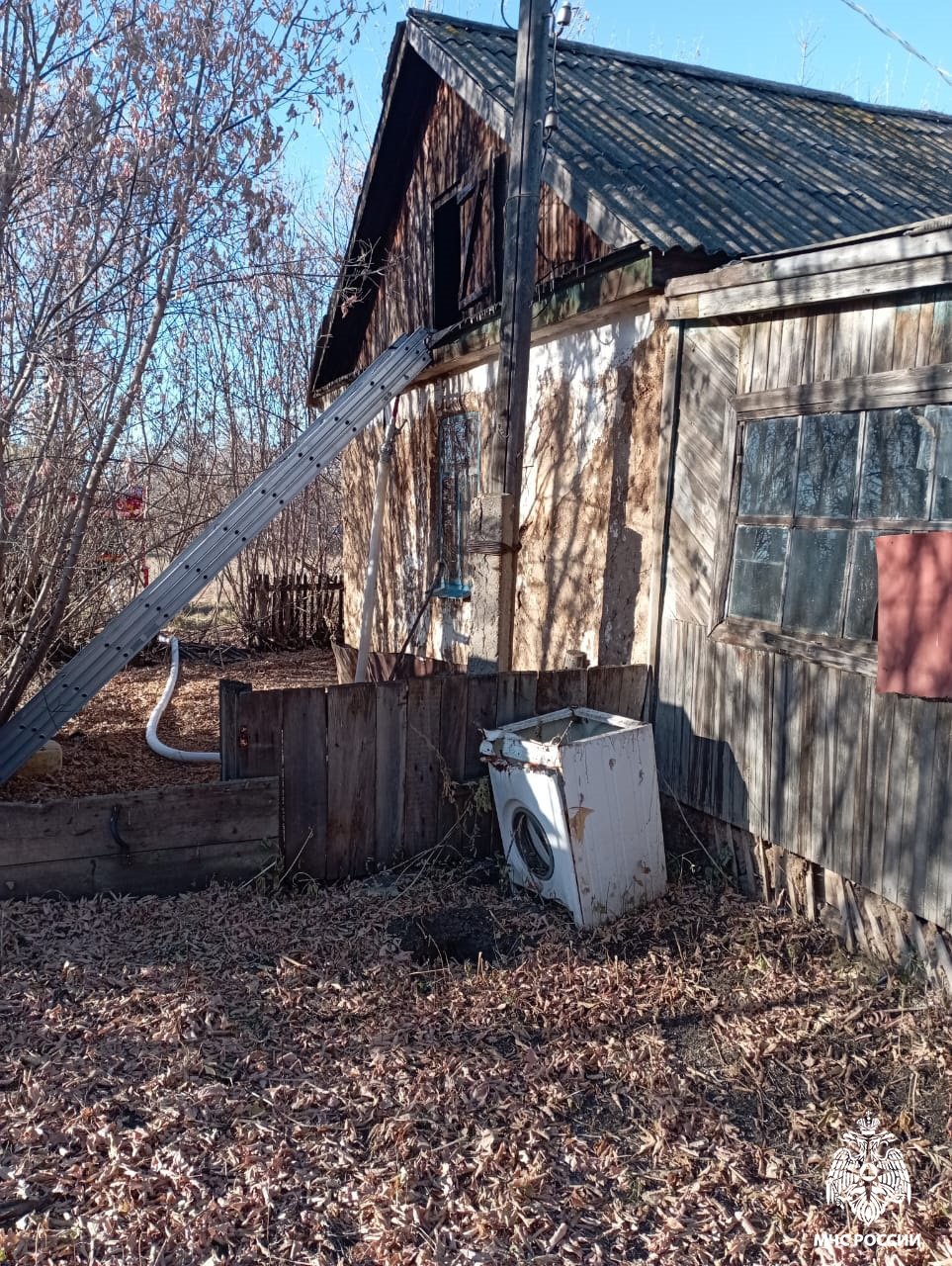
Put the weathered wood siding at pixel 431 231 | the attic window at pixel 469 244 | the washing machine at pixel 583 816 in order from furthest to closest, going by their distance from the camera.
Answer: the attic window at pixel 469 244 < the weathered wood siding at pixel 431 231 < the washing machine at pixel 583 816

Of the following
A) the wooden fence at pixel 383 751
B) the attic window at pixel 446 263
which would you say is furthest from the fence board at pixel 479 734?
the attic window at pixel 446 263

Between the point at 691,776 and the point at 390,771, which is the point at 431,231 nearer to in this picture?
the point at 390,771

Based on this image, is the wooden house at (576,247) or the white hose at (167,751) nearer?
the wooden house at (576,247)

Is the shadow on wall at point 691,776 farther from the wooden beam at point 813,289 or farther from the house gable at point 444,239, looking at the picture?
the house gable at point 444,239

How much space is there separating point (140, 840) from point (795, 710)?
3281 millimetres

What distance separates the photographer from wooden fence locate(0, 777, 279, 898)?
177 inches

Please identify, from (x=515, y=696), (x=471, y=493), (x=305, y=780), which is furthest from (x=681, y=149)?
(x=305, y=780)

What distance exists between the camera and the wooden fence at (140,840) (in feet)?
14.8

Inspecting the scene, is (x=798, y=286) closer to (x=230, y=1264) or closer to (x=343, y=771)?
(x=343, y=771)

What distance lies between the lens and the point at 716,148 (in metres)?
7.30

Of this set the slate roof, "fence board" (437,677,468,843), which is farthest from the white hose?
the slate roof

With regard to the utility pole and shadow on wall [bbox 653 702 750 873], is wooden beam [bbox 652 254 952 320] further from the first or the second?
shadow on wall [bbox 653 702 750 873]

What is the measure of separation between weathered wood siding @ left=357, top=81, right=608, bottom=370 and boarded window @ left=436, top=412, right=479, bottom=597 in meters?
1.21

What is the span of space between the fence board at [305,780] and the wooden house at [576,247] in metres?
2.10
